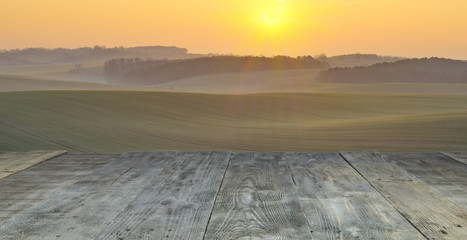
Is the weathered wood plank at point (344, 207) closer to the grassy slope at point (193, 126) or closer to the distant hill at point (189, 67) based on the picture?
the grassy slope at point (193, 126)

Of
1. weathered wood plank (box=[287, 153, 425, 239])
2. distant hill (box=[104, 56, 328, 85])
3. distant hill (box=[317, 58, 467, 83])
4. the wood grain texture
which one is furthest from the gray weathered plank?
distant hill (box=[104, 56, 328, 85])

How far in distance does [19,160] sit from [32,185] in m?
0.93

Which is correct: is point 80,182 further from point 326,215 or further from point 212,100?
point 212,100

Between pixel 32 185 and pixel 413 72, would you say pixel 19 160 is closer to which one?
pixel 32 185

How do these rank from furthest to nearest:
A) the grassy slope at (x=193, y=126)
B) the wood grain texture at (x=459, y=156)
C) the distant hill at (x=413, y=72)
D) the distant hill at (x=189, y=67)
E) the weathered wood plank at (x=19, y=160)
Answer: the distant hill at (x=189, y=67), the distant hill at (x=413, y=72), the grassy slope at (x=193, y=126), the wood grain texture at (x=459, y=156), the weathered wood plank at (x=19, y=160)

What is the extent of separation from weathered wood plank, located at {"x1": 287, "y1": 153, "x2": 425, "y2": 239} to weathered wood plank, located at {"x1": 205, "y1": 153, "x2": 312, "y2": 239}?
0.06 m

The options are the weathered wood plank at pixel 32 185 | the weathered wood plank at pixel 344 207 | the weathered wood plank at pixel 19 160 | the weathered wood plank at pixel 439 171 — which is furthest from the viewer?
the weathered wood plank at pixel 19 160

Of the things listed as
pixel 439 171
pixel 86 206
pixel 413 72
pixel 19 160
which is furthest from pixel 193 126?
pixel 413 72

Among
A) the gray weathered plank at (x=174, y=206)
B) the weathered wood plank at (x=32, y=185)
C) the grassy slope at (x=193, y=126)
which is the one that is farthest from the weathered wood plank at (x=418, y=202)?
the grassy slope at (x=193, y=126)

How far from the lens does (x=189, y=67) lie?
89000mm

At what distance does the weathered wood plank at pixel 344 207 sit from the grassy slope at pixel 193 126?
14.4ft

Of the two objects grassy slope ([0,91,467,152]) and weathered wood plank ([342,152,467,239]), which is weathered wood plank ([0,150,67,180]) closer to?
weathered wood plank ([342,152,467,239])

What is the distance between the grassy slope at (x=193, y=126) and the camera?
8.26m

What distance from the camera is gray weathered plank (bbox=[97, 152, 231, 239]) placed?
2.03 meters
